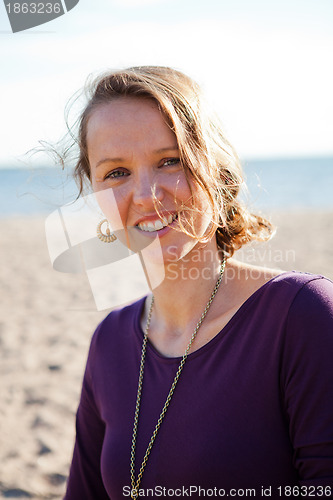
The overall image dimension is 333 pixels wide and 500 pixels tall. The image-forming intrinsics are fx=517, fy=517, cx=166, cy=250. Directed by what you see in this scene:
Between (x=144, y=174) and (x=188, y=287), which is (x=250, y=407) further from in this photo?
(x=144, y=174)

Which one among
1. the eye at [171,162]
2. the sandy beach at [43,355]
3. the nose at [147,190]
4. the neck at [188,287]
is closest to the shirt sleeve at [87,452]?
the neck at [188,287]

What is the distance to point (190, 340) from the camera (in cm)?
172

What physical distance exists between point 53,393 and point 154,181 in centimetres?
302

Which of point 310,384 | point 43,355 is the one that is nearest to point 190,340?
point 310,384

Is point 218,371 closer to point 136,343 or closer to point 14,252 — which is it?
point 136,343

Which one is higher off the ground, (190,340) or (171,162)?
(171,162)

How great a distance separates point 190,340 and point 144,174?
0.57 metres

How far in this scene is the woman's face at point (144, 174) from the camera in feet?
5.26

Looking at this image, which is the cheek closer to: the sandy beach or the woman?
the woman

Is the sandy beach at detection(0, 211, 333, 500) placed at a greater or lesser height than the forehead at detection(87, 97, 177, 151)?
lesser

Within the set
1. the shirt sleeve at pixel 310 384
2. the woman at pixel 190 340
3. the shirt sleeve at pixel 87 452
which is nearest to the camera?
the shirt sleeve at pixel 310 384

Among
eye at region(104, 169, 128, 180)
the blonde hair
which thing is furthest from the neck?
eye at region(104, 169, 128, 180)

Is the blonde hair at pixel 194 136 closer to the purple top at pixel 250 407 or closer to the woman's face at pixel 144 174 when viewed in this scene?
the woman's face at pixel 144 174

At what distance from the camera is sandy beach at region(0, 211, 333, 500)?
10.7 feet
